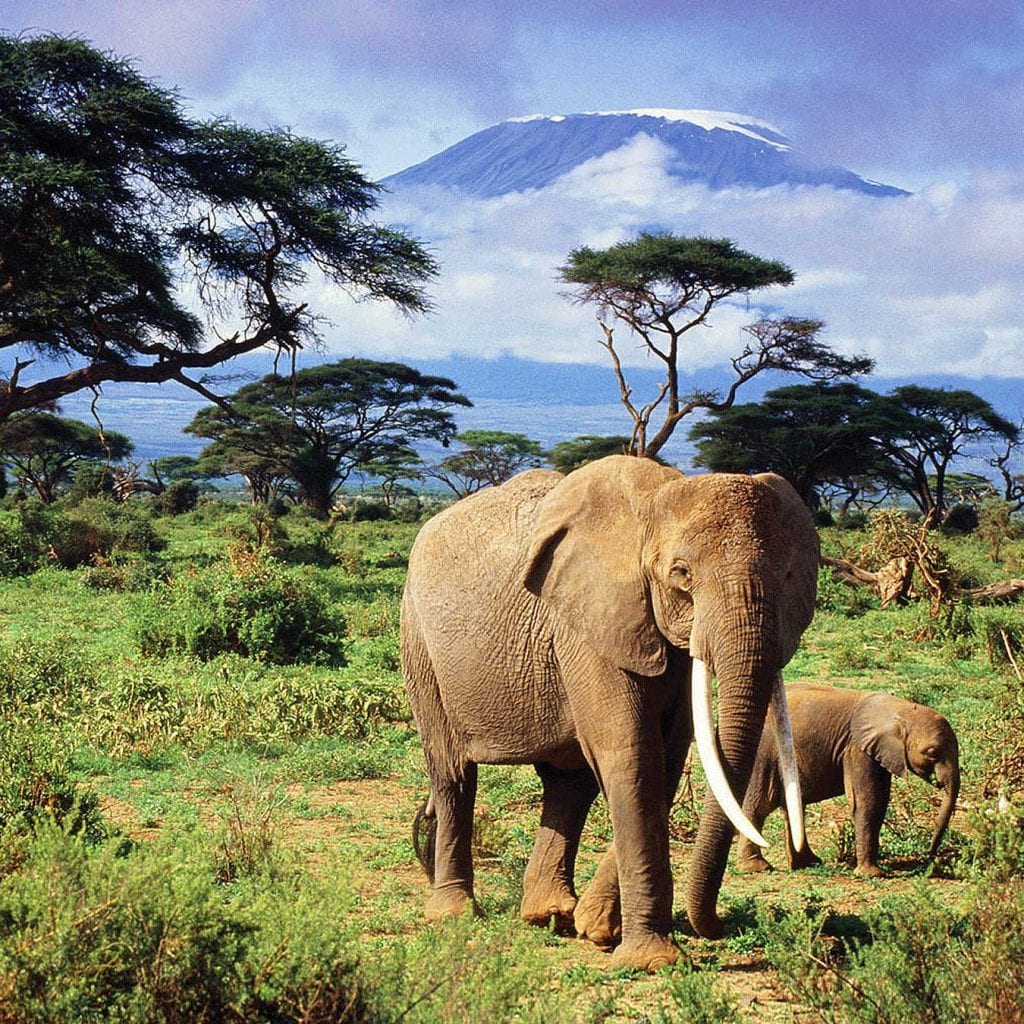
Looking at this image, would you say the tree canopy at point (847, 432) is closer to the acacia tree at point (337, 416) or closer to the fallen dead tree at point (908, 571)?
the acacia tree at point (337, 416)

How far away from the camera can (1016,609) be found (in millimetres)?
15719

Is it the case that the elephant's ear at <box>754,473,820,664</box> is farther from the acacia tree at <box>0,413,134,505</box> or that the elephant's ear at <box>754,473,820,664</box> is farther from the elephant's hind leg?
the acacia tree at <box>0,413,134,505</box>

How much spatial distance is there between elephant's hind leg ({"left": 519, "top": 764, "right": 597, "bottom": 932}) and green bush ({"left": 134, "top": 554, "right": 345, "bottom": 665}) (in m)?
6.84

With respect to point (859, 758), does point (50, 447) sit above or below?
above

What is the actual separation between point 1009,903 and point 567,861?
7.08 ft

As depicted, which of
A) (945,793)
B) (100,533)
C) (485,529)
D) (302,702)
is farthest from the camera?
(100,533)

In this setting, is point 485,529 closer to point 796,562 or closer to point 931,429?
point 796,562

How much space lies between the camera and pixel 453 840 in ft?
19.7

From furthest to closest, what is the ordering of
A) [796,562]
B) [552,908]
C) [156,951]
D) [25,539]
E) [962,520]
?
[962,520]
[25,539]
[552,908]
[796,562]
[156,951]

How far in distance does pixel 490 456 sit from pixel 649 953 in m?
46.6

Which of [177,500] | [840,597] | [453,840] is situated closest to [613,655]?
[453,840]

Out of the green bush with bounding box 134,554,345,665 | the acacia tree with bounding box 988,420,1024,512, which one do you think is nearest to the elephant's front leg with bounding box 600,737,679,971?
the green bush with bounding box 134,554,345,665

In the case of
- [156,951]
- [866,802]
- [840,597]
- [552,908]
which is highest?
[156,951]

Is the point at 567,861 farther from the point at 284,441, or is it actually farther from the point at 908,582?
the point at 284,441
